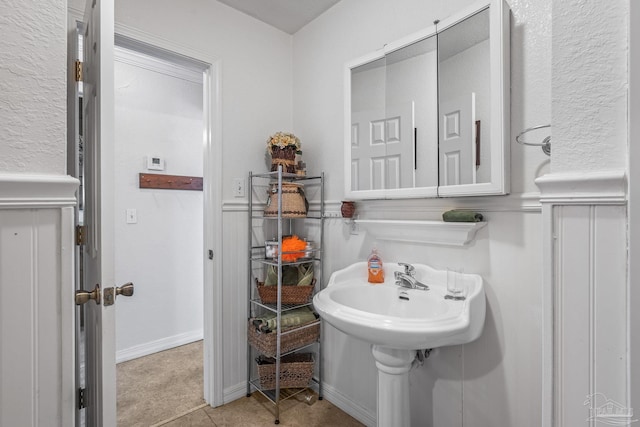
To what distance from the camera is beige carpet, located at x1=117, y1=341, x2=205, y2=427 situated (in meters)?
1.79

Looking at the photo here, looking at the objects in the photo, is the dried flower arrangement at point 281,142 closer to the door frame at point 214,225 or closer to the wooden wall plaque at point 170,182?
the door frame at point 214,225

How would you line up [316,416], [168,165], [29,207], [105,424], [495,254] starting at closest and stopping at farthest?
[29,207], [105,424], [495,254], [316,416], [168,165]

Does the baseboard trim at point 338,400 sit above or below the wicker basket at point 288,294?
below

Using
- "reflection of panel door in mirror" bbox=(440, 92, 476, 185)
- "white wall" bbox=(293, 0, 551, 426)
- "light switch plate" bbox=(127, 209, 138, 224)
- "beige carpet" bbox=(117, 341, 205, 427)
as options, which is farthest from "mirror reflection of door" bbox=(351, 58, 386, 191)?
"light switch plate" bbox=(127, 209, 138, 224)

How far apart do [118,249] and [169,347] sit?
95 centimetres

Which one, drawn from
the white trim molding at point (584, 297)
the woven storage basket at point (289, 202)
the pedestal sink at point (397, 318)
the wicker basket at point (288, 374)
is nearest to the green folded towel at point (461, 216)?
the pedestal sink at point (397, 318)

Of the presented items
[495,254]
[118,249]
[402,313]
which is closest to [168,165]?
[118,249]

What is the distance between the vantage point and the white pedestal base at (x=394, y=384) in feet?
4.02

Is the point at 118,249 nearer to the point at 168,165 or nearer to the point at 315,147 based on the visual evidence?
the point at 168,165

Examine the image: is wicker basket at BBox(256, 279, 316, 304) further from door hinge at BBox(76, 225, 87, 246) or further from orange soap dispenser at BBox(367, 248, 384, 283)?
door hinge at BBox(76, 225, 87, 246)

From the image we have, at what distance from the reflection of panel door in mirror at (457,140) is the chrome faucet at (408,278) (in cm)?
42

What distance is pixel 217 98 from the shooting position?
6.07ft

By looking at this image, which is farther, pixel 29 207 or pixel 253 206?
pixel 253 206

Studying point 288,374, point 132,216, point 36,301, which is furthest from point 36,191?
point 132,216
